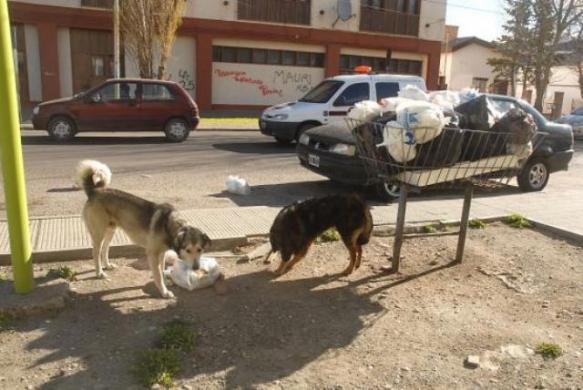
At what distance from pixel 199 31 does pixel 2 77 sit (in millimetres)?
21981

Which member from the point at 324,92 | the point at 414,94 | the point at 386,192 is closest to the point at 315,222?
the point at 414,94

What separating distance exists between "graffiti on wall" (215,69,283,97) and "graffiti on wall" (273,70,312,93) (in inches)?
19.8

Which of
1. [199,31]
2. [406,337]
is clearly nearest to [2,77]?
[406,337]

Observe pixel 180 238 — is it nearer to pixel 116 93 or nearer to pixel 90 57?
pixel 116 93

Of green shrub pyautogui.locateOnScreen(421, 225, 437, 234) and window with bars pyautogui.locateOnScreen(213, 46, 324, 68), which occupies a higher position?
window with bars pyautogui.locateOnScreen(213, 46, 324, 68)

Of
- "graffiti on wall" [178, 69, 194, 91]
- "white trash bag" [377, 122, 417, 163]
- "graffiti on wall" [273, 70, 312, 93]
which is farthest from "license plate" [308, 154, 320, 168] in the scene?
"graffiti on wall" [273, 70, 312, 93]

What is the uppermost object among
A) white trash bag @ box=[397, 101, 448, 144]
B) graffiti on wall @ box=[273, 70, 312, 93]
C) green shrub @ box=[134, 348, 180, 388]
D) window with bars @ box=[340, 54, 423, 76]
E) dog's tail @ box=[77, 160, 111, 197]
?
window with bars @ box=[340, 54, 423, 76]

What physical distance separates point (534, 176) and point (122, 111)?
10.4 metres

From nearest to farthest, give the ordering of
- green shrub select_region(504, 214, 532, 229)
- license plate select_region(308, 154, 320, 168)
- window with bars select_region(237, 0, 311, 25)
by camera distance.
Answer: green shrub select_region(504, 214, 532, 229)
license plate select_region(308, 154, 320, 168)
window with bars select_region(237, 0, 311, 25)

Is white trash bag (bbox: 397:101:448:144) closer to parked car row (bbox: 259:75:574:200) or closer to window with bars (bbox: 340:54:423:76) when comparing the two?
parked car row (bbox: 259:75:574:200)

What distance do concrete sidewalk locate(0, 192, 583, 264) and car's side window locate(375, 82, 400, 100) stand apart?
513 centimetres

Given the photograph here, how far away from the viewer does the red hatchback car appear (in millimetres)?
13695

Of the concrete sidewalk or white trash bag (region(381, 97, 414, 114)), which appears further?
the concrete sidewalk

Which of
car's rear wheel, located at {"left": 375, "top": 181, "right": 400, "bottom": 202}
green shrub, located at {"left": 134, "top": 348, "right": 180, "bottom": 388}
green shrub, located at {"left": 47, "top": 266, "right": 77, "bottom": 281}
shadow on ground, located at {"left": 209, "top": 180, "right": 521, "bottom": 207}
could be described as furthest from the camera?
car's rear wheel, located at {"left": 375, "top": 181, "right": 400, "bottom": 202}
